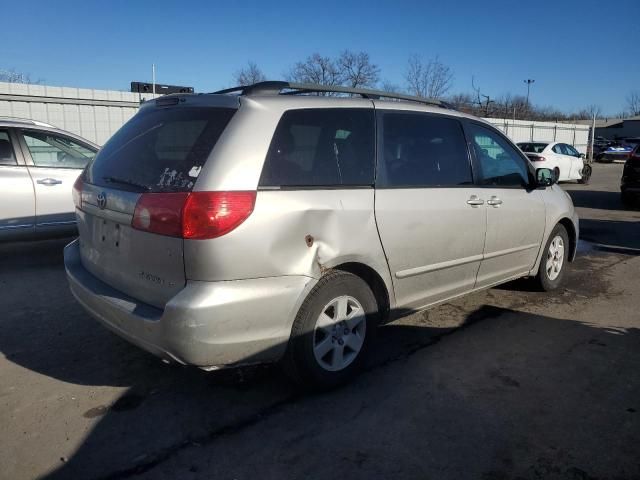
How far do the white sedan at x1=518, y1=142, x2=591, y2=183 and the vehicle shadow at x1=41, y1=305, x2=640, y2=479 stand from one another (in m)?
15.4

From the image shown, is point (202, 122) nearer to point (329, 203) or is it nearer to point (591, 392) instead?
point (329, 203)

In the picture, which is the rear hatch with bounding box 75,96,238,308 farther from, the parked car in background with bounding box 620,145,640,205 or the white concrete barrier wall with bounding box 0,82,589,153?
the parked car in background with bounding box 620,145,640,205

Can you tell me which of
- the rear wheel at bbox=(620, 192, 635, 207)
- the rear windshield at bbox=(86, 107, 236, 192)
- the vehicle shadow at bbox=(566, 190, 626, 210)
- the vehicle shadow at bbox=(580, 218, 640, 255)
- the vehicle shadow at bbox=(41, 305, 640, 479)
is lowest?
the vehicle shadow at bbox=(41, 305, 640, 479)

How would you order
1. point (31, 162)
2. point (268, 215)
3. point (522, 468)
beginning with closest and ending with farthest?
point (522, 468)
point (268, 215)
point (31, 162)

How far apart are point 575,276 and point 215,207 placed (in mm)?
5086

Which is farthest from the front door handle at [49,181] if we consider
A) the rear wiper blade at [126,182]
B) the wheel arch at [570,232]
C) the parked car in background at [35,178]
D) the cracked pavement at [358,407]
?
the wheel arch at [570,232]

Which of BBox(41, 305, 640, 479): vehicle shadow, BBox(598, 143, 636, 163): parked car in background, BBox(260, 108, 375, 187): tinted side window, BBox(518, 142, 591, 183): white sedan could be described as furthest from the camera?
BBox(598, 143, 636, 163): parked car in background

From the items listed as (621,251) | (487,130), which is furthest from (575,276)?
(487,130)

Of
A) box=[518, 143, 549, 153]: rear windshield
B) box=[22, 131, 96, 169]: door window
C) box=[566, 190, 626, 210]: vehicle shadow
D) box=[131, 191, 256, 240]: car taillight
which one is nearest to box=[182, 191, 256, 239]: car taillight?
box=[131, 191, 256, 240]: car taillight

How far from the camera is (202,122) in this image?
3027 millimetres

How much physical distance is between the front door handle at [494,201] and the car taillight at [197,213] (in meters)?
2.28

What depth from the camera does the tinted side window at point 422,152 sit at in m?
3.61

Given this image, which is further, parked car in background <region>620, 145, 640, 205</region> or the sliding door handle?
parked car in background <region>620, 145, 640, 205</region>

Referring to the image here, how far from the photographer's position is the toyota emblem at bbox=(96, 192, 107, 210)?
10.3ft
